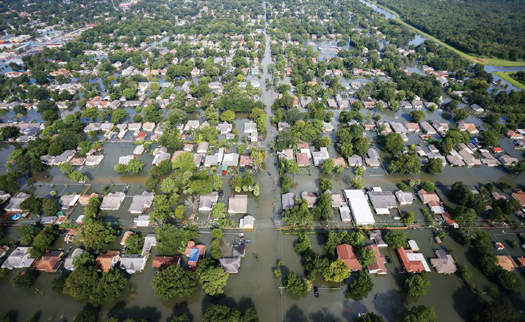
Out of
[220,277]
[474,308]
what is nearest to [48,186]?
[220,277]

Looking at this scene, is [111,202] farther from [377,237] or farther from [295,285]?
[377,237]

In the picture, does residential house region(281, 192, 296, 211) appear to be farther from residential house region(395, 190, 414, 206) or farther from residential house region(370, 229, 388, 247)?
residential house region(395, 190, 414, 206)

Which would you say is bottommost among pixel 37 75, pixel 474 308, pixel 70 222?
pixel 474 308

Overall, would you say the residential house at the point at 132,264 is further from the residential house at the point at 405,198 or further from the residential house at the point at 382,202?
the residential house at the point at 405,198

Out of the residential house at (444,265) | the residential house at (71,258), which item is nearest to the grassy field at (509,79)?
the residential house at (444,265)

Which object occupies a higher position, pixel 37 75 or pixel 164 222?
pixel 37 75

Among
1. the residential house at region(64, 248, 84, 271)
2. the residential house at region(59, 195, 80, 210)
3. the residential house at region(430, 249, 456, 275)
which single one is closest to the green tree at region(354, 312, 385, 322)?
the residential house at region(430, 249, 456, 275)

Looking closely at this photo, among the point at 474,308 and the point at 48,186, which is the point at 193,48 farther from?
the point at 474,308
